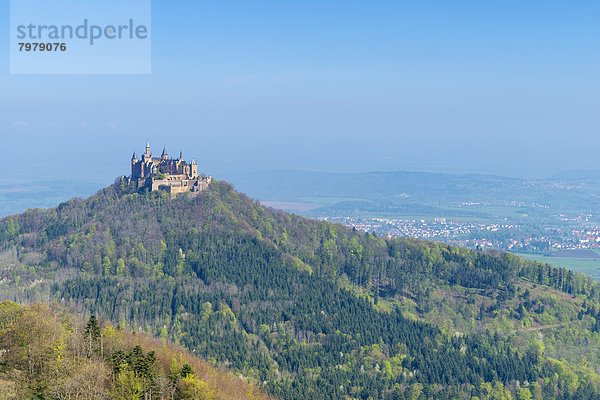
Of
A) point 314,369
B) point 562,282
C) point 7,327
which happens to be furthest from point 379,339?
point 7,327

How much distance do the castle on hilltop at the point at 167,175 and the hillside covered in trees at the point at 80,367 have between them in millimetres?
76495

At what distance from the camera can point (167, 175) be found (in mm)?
143125

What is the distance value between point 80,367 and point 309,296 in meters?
66.7

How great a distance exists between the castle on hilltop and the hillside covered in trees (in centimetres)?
7650

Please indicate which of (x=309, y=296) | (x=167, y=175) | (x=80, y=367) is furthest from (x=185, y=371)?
(x=167, y=175)

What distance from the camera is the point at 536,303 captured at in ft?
415

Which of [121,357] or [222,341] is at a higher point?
[121,357]

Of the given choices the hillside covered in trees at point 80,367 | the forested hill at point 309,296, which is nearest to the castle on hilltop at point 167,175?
the forested hill at point 309,296

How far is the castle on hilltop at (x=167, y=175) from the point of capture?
14162 centimetres

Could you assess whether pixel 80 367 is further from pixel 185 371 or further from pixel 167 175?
pixel 167 175

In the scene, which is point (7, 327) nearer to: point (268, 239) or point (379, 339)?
point (379, 339)

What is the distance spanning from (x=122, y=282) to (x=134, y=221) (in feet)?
64.5

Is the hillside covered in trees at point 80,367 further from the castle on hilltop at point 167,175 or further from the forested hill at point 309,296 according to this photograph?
the castle on hilltop at point 167,175

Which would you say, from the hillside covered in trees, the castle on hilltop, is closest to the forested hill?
the castle on hilltop
